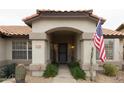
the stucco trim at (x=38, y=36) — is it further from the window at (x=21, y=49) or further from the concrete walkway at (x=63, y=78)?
the window at (x=21, y=49)

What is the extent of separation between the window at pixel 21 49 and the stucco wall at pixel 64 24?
17.5 ft

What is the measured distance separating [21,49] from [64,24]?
22.3 ft

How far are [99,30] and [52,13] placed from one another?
11.5 ft

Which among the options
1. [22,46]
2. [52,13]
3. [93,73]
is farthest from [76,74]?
[22,46]

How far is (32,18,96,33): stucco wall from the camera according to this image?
46.6 ft

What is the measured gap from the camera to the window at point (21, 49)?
19.4 meters

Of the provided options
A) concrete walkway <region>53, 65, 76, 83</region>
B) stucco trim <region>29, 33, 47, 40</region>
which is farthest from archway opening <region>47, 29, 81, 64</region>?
stucco trim <region>29, 33, 47, 40</region>

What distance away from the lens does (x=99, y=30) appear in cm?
1238

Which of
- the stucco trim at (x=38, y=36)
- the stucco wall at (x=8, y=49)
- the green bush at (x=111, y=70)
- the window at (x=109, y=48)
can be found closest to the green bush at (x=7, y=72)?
the stucco wall at (x=8, y=49)

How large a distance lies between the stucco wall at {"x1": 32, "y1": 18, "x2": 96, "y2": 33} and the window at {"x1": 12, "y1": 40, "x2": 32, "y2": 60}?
5348mm

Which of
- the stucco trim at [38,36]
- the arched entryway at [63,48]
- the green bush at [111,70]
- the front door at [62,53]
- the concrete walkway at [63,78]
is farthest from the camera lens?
the front door at [62,53]

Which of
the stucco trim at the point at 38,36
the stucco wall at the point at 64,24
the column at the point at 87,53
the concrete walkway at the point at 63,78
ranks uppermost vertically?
the stucco wall at the point at 64,24

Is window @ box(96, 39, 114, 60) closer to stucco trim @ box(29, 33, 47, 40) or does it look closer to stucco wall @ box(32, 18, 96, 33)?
stucco wall @ box(32, 18, 96, 33)

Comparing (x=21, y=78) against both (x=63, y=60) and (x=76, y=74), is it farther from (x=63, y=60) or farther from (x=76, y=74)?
(x=63, y=60)
